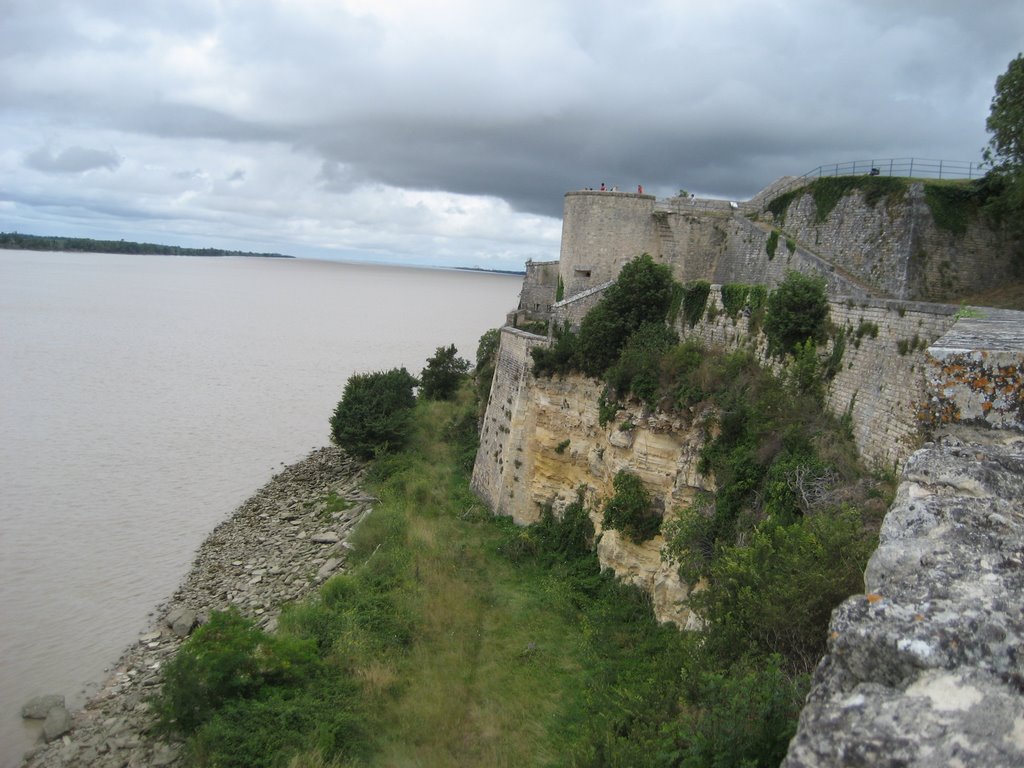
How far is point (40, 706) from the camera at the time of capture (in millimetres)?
13516

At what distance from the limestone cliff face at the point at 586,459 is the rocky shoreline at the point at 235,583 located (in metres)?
5.17

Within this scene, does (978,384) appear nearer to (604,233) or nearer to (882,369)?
(882,369)

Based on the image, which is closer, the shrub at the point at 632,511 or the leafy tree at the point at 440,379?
the shrub at the point at 632,511

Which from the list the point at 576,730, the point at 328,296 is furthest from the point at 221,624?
the point at 328,296

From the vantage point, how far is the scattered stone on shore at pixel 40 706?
13391mm

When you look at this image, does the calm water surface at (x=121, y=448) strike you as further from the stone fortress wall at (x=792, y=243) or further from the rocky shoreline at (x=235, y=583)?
the stone fortress wall at (x=792, y=243)

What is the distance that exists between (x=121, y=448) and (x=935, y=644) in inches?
1184

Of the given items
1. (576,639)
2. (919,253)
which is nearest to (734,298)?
(919,253)

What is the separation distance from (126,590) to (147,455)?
10.2m

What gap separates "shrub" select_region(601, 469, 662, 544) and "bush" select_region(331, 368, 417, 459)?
13777 mm

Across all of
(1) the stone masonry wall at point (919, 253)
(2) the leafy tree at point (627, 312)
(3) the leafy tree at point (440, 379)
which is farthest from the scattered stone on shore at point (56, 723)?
(3) the leafy tree at point (440, 379)

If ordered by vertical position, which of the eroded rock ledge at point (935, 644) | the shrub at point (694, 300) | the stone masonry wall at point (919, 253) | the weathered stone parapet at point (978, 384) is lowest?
the eroded rock ledge at point (935, 644)

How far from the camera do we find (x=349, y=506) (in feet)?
77.9

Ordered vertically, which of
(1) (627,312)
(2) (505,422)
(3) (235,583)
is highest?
(1) (627,312)
